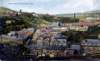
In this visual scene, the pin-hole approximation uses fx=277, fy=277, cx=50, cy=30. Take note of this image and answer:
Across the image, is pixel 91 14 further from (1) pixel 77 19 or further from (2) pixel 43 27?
(2) pixel 43 27

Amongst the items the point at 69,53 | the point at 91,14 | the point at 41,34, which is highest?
the point at 91,14

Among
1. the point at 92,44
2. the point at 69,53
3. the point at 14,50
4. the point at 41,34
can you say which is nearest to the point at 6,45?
the point at 14,50

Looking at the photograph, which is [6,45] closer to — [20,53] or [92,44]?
[20,53]

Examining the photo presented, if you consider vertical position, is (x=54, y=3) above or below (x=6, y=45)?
above

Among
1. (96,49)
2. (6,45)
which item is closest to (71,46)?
(96,49)

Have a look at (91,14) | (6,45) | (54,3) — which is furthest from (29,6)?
(91,14)

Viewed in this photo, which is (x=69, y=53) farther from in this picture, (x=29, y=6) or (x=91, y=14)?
(x=29, y=6)

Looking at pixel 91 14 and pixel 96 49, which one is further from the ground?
pixel 91 14
